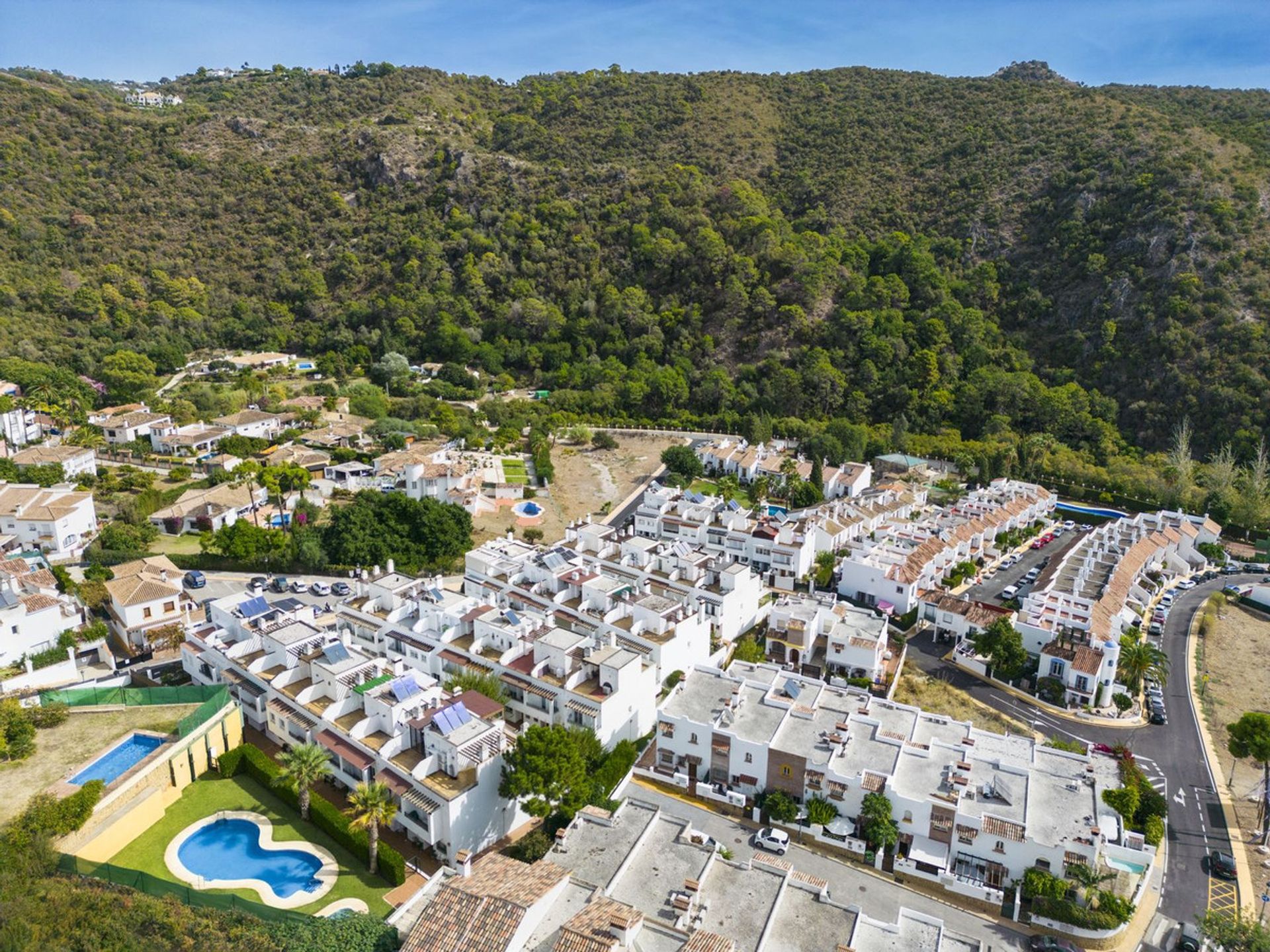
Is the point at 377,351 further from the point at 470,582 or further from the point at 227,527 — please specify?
the point at 470,582

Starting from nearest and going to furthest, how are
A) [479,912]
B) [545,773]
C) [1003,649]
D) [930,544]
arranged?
[479,912]
[545,773]
[1003,649]
[930,544]

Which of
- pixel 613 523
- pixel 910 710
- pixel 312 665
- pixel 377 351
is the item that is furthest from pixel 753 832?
pixel 377 351

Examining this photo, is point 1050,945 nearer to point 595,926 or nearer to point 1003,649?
point 595,926

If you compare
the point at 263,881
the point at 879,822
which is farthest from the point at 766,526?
the point at 263,881

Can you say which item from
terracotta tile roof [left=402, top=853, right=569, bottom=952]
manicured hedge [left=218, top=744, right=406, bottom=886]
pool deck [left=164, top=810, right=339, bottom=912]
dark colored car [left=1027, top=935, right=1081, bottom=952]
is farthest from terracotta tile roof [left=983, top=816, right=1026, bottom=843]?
pool deck [left=164, top=810, right=339, bottom=912]

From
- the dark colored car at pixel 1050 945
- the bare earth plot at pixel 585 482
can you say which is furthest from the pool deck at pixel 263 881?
the bare earth plot at pixel 585 482

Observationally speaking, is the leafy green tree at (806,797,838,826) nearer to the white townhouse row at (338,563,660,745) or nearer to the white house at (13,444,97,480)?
the white townhouse row at (338,563,660,745)
